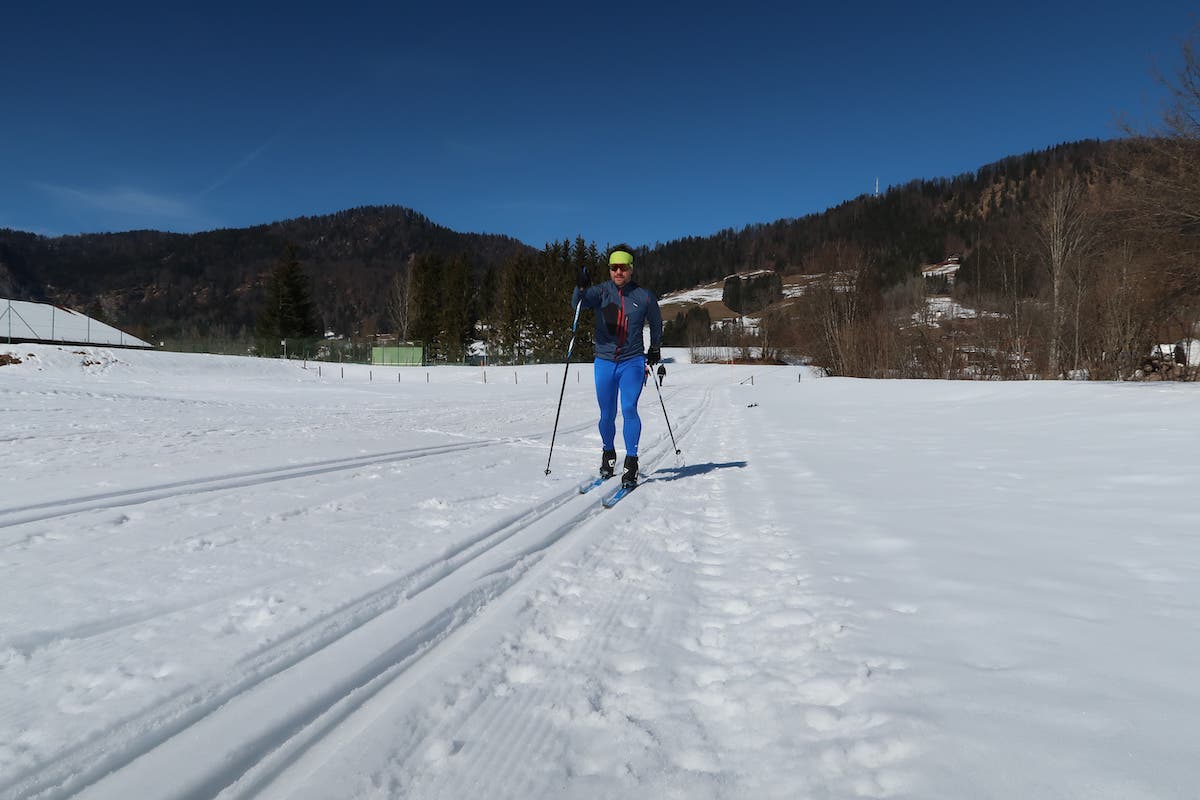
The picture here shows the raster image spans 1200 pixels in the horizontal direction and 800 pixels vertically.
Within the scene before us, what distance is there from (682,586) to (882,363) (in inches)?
→ 1273

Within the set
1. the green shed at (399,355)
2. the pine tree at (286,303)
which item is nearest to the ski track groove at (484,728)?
the green shed at (399,355)

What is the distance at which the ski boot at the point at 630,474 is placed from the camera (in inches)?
199

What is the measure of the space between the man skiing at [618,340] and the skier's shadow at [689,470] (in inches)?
23.4

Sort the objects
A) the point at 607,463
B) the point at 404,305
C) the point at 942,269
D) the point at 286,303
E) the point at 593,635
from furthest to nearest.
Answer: the point at 942,269, the point at 404,305, the point at 286,303, the point at 607,463, the point at 593,635

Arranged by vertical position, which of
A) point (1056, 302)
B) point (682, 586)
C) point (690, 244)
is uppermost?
point (690, 244)

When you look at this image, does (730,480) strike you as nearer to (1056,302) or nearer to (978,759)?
(978,759)

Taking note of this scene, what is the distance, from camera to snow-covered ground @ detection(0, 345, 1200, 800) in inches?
56.5

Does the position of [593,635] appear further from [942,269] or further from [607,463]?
[942,269]

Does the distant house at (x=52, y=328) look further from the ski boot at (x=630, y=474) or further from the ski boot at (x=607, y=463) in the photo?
the ski boot at (x=630, y=474)

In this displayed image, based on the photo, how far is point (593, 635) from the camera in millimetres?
2246

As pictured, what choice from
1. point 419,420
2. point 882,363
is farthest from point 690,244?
point 419,420

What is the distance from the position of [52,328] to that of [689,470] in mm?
53299

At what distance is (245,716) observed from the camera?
5.35 ft

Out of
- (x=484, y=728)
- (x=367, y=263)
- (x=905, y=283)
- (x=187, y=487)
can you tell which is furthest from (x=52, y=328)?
(x=367, y=263)
